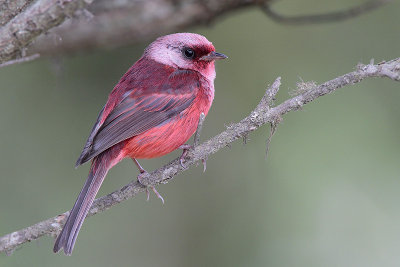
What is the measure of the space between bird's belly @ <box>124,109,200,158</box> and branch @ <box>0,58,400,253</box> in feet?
2.19

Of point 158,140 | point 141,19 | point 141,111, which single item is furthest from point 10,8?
point 141,19

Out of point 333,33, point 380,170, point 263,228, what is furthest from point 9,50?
point 333,33

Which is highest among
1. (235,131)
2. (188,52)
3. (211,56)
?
(188,52)

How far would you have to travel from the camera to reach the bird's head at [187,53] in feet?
15.6

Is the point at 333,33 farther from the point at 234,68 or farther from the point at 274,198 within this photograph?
the point at 274,198

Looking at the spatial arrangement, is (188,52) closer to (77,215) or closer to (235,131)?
(235,131)

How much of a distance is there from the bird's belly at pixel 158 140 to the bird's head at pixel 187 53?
0.69m

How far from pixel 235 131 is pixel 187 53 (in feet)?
5.42

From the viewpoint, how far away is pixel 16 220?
5.43 m

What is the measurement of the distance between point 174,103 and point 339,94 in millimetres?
2380

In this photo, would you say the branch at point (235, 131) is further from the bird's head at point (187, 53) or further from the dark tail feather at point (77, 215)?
the bird's head at point (187, 53)

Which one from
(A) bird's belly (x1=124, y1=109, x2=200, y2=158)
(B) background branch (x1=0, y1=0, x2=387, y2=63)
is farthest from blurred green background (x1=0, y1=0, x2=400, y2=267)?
(A) bird's belly (x1=124, y1=109, x2=200, y2=158)

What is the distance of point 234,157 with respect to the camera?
19.9 feet

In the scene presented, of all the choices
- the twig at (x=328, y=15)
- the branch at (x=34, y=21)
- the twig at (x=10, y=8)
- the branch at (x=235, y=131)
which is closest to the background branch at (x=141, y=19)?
the twig at (x=328, y=15)
